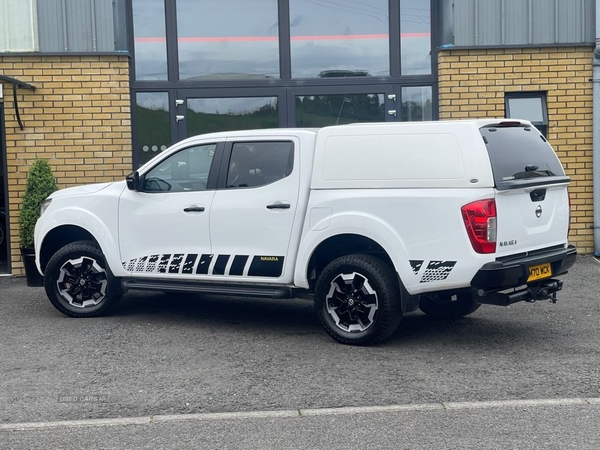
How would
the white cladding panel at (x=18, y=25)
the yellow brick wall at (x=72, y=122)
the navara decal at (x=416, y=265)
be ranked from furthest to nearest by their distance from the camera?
the yellow brick wall at (x=72, y=122), the white cladding panel at (x=18, y=25), the navara decal at (x=416, y=265)

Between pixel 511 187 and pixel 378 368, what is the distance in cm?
171

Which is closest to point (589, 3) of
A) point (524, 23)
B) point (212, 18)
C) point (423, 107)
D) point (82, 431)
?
Answer: point (524, 23)

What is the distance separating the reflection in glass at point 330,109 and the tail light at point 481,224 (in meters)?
5.55

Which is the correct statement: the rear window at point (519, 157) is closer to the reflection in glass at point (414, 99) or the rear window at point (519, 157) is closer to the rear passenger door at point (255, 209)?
the rear passenger door at point (255, 209)

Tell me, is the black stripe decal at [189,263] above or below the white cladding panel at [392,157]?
below

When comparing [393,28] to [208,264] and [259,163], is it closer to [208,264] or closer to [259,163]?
[259,163]

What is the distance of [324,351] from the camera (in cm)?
742

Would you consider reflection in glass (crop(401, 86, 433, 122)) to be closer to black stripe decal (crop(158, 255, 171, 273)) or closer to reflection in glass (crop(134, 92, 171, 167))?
reflection in glass (crop(134, 92, 171, 167))

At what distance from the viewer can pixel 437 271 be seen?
23.5 feet

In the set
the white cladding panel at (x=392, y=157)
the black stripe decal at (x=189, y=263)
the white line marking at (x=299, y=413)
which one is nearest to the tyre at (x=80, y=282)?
the black stripe decal at (x=189, y=263)

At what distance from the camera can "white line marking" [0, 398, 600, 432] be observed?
5.55 meters

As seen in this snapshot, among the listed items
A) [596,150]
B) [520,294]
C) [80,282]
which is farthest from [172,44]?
[520,294]

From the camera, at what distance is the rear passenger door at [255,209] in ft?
26.0

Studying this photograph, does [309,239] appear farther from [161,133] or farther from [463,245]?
[161,133]
